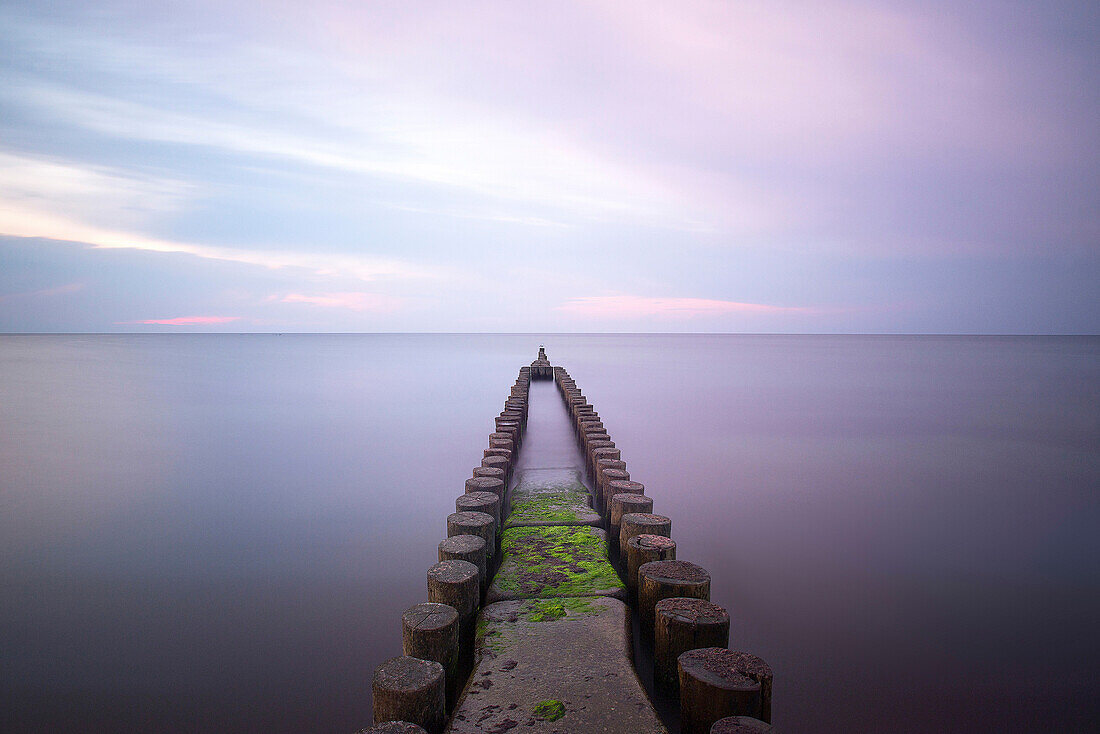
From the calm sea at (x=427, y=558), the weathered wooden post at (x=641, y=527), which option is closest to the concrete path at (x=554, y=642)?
the weathered wooden post at (x=641, y=527)

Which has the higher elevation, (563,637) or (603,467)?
(603,467)

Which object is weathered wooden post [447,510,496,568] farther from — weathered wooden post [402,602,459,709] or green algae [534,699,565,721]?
green algae [534,699,565,721]

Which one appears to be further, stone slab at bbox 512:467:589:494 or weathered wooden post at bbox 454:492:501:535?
stone slab at bbox 512:467:589:494

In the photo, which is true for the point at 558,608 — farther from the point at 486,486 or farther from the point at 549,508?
the point at 549,508

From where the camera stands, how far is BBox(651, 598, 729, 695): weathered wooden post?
8.93 ft

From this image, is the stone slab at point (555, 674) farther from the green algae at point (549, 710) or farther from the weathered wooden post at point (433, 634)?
the weathered wooden post at point (433, 634)

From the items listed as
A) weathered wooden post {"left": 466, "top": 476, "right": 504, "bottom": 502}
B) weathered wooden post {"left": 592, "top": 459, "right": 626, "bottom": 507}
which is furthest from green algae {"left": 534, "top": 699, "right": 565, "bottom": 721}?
weathered wooden post {"left": 592, "top": 459, "right": 626, "bottom": 507}

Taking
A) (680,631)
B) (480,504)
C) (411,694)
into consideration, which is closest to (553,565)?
(480,504)

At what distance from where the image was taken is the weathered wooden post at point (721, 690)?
2264mm

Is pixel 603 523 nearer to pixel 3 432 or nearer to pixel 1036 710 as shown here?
pixel 1036 710

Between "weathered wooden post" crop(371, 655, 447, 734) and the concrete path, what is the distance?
0.62 ft

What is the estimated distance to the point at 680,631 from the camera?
2.75m

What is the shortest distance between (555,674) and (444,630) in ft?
1.87

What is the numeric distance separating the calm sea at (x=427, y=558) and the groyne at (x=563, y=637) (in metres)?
1.24
